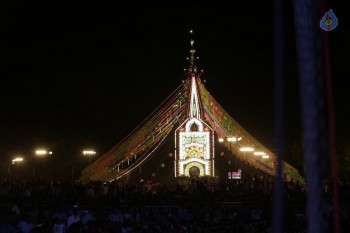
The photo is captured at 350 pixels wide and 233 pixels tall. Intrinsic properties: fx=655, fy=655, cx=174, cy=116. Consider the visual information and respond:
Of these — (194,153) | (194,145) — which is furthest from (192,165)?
(194,145)

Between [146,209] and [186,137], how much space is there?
32.0 metres

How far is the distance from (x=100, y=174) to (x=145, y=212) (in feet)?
82.5

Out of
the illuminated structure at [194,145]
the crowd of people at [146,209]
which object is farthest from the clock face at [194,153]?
the crowd of people at [146,209]

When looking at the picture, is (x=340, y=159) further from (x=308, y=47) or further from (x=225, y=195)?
(x=308, y=47)

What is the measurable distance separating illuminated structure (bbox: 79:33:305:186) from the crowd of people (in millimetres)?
22260

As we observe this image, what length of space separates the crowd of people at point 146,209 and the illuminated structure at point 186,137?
22260mm

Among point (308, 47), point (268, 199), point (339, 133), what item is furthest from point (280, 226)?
point (339, 133)

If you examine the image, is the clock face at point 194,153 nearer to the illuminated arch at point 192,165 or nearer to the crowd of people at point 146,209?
the illuminated arch at point 192,165

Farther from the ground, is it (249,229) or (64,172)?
(64,172)

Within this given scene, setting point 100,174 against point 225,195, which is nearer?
point 225,195

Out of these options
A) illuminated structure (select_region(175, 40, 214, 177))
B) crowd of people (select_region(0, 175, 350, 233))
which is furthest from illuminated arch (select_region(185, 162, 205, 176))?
crowd of people (select_region(0, 175, 350, 233))

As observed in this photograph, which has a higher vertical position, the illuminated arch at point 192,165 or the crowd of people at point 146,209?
the illuminated arch at point 192,165

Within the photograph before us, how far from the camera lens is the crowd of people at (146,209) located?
71.1 ft

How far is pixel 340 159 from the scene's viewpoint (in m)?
44.3
